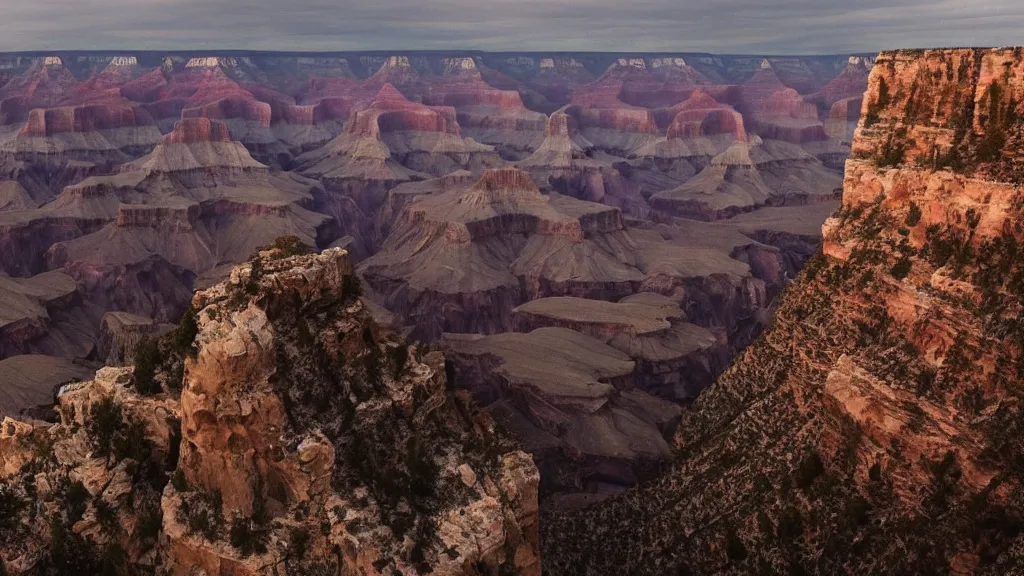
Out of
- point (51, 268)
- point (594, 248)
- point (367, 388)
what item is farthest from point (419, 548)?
point (51, 268)

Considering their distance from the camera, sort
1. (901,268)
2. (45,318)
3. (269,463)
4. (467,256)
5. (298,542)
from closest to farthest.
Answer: (298,542), (269,463), (901,268), (45,318), (467,256)

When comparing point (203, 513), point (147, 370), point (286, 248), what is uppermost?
point (286, 248)

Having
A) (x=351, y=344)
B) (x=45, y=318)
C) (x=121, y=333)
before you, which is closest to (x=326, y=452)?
(x=351, y=344)

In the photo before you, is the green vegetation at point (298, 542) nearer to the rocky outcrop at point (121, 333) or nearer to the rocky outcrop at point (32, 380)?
the rocky outcrop at point (32, 380)

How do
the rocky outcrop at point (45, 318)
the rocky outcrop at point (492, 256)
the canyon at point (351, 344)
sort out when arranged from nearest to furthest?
1. the canyon at point (351, 344)
2. the rocky outcrop at point (45, 318)
3. the rocky outcrop at point (492, 256)

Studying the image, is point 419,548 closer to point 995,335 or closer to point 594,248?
point 995,335

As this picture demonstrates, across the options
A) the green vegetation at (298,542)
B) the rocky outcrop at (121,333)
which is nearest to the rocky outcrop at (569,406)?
the rocky outcrop at (121,333)

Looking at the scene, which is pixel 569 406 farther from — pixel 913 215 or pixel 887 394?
pixel 887 394
